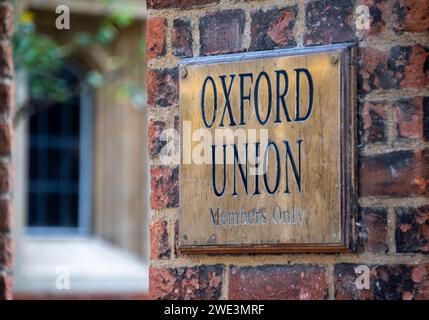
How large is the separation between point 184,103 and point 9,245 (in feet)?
3.18

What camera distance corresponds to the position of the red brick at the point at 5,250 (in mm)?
3373

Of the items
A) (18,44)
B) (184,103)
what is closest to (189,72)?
(184,103)

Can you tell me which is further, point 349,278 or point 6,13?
point 6,13

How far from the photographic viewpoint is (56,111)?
11383 mm

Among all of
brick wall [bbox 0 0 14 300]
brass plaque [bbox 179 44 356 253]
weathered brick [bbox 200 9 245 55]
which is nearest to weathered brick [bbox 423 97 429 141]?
brass plaque [bbox 179 44 356 253]

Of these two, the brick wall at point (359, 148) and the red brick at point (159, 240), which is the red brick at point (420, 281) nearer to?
the brick wall at point (359, 148)

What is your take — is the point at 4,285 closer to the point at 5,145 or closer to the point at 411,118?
the point at 5,145

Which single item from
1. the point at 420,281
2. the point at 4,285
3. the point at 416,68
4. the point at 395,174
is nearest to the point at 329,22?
the point at 416,68

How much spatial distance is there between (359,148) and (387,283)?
0.29 metres

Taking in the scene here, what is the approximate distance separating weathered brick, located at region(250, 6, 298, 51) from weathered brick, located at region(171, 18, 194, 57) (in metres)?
0.16

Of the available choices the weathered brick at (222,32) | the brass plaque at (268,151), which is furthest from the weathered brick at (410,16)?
the weathered brick at (222,32)

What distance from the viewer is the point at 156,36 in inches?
108
